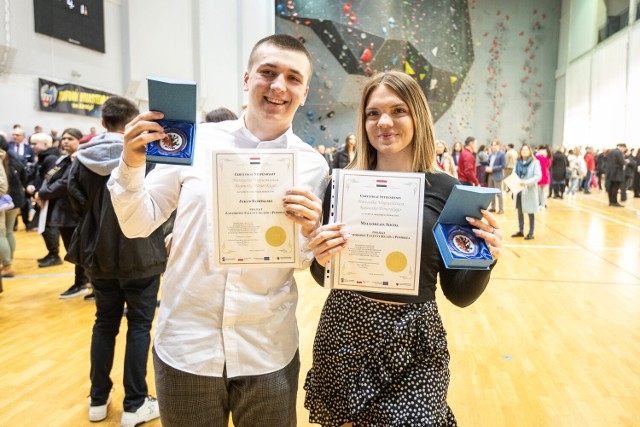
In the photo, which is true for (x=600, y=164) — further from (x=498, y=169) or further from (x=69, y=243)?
(x=69, y=243)

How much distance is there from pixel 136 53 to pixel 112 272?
10122 mm

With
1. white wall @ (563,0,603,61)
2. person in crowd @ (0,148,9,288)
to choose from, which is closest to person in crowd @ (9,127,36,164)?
person in crowd @ (0,148,9,288)

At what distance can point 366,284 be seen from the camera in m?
1.42

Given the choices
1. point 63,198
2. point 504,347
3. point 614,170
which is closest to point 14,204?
point 63,198

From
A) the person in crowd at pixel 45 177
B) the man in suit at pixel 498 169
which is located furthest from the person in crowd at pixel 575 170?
the person in crowd at pixel 45 177

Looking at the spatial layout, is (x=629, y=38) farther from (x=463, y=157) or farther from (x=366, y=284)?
(x=366, y=284)

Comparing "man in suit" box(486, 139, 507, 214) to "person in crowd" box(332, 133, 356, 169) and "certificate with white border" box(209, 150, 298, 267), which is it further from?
"certificate with white border" box(209, 150, 298, 267)

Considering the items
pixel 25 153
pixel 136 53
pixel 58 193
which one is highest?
pixel 136 53

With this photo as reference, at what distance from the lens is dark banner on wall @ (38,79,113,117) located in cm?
916

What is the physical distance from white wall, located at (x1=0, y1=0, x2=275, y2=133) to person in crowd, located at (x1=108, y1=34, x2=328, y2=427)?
8.91m

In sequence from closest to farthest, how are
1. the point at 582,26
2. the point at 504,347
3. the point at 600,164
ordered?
the point at 504,347, the point at 600,164, the point at 582,26

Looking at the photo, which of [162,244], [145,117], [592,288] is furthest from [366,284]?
[592,288]

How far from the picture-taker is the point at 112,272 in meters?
2.52

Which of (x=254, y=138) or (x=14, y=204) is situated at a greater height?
(x=254, y=138)
